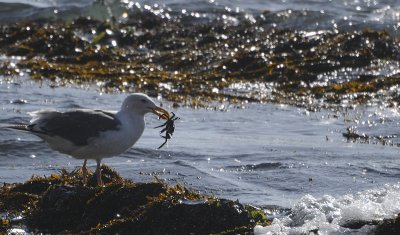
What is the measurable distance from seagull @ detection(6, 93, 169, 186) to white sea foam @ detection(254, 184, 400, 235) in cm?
142

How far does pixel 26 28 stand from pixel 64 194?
1070 centimetres

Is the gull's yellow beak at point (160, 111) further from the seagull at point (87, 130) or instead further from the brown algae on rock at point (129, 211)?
the brown algae on rock at point (129, 211)

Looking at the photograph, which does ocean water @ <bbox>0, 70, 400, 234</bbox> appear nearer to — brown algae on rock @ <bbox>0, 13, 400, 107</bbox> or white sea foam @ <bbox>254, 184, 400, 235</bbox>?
white sea foam @ <bbox>254, 184, 400, 235</bbox>

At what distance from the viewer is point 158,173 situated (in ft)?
26.1

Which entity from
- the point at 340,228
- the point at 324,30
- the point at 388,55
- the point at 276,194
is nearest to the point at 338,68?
the point at 388,55

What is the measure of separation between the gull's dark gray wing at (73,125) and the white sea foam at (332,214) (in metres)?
1.58

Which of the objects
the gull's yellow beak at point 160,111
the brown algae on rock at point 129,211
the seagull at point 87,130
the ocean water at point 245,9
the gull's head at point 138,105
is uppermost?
the ocean water at point 245,9

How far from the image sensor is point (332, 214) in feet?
19.1

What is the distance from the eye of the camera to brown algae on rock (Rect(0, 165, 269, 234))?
542 centimetres

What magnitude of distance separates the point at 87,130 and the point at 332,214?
6.57 feet

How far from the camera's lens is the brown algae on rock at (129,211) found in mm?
5421

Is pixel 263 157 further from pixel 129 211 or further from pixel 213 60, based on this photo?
pixel 213 60

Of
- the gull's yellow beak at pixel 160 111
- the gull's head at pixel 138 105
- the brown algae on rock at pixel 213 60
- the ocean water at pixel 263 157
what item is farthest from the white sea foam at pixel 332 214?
the brown algae on rock at pixel 213 60

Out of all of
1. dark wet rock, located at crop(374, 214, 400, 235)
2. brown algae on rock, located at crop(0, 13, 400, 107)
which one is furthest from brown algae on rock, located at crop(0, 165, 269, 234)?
brown algae on rock, located at crop(0, 13, 400, 107)
